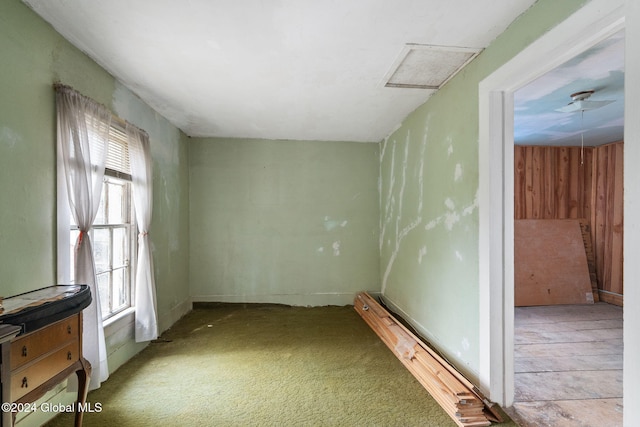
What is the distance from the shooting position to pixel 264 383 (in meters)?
2.43

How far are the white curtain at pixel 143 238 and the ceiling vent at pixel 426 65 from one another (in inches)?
92.9

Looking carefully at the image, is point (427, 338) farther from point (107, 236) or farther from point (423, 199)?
point (107, 236)

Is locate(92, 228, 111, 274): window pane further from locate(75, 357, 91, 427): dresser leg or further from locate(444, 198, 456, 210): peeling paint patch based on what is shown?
locate(444, 198, 456, 210): peeling paint patch

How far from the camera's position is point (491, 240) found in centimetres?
207

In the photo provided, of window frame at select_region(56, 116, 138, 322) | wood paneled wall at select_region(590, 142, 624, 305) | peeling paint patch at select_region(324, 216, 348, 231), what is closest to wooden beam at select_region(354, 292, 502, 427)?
peeling paint patch at select_region(324, 216, 348, 231)

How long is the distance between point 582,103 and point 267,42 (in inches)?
122

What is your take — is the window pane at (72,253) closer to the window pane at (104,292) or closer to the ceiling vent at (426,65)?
the window pane at (104,292)

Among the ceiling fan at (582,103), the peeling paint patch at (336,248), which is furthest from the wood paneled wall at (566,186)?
the peeling paint patch at (336,248)

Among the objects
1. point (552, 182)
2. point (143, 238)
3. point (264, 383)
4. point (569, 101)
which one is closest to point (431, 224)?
point (569, 101)

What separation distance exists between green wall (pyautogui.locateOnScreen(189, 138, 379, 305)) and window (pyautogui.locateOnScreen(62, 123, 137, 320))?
1.48m

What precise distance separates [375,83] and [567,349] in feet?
10.3

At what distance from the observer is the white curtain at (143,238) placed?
114 inches

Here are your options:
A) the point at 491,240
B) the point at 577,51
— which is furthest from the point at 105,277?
the point at 577,51

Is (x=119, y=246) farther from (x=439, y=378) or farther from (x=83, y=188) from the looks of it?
(x=439, y=378)
